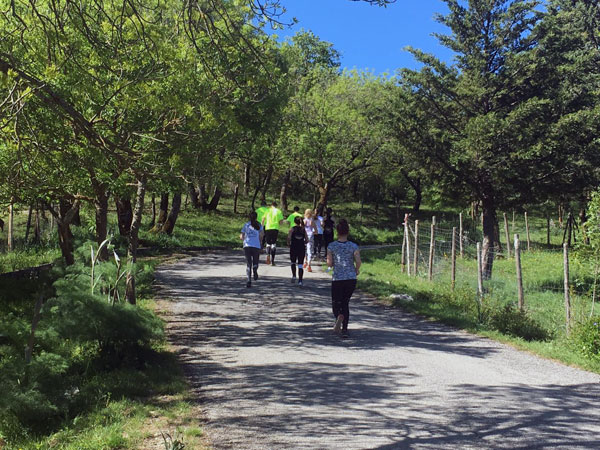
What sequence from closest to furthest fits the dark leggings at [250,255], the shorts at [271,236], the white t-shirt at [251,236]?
the white t-shirt at [251,236] → the dark leggings at [250,255] → the shorts at [271,236]

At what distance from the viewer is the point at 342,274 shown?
874cm

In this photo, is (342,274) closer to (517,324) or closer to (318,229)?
(517,324)

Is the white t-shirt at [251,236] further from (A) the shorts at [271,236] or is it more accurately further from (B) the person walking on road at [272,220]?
(A) the shorts at [271,236]

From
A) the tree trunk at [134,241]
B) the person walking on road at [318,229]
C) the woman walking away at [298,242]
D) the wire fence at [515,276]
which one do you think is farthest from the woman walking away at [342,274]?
the person walking on road at [318,229]

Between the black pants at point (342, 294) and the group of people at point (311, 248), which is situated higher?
the group of people at point (311, 248)

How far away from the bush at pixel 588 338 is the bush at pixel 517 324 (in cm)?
80

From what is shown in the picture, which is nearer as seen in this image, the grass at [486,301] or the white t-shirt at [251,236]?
the grass at [486,301]

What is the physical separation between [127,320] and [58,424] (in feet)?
5.03

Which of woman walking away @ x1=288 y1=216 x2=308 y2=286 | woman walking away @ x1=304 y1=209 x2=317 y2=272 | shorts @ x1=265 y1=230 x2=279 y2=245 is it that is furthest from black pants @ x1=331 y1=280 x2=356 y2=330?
woman walking away @ x1=304 y1=209 x2=317 y2=272

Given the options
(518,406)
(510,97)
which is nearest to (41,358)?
(518,406)

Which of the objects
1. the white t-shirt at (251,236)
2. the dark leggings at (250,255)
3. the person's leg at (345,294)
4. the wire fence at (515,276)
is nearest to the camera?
the person's leg at (345,294)

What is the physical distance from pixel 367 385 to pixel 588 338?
4.31 metres

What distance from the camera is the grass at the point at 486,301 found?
902 centimetres

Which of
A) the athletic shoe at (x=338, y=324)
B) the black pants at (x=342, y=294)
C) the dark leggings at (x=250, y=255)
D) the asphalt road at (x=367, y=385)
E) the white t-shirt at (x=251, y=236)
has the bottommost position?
the asphalt road at (x=367, y=385)
